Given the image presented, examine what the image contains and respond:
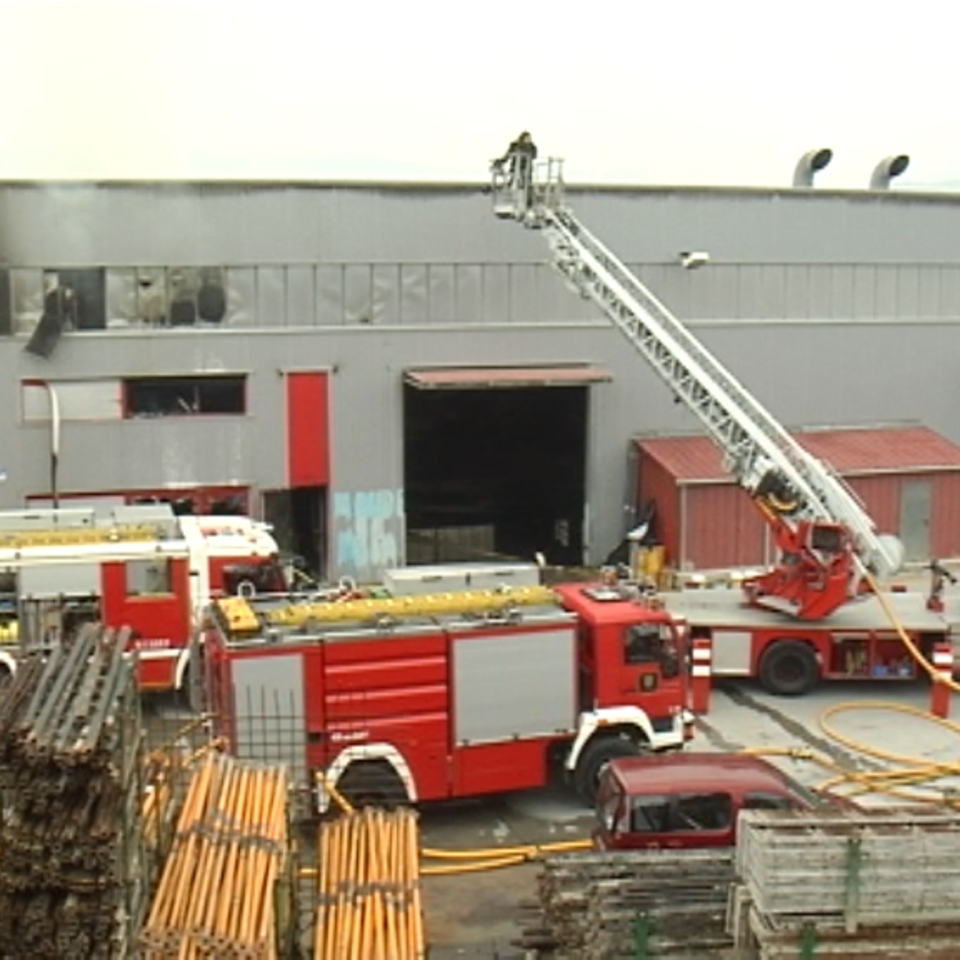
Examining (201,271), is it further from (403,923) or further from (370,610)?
(403,923)

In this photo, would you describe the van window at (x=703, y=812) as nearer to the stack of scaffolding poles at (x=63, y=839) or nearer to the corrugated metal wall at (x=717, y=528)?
the stack of scaffolding poles at (x=63, y=839)

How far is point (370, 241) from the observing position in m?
24.8

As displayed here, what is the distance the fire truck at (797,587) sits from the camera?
60.1 feet

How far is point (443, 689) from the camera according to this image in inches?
539

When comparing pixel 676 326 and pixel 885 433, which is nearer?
pixel 676 326

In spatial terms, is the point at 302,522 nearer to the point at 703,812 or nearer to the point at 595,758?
the point at 595,758

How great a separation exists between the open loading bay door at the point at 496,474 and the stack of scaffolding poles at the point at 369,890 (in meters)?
16.3

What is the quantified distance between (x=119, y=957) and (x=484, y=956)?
416cm

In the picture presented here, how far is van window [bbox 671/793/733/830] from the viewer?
1153 centimetres

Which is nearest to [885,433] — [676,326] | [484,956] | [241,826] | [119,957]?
[676,326]

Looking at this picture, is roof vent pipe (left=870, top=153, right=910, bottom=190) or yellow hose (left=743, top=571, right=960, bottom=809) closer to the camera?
yellow hose (left=743, top=571, right=960, bottom=809)

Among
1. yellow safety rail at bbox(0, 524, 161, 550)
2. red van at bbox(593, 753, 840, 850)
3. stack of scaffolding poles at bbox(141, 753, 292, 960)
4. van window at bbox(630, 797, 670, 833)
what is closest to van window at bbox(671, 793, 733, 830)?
red van at bbox(593, 753, 840, 850)

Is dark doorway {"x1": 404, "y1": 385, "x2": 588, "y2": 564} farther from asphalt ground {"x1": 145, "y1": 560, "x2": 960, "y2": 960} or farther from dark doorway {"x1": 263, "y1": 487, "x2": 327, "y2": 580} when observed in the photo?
asphalt ground {"x1": 145, "y1": 560, "x2": 960, "y2": 960}

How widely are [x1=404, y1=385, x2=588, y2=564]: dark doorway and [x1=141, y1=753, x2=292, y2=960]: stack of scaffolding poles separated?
1726cm
